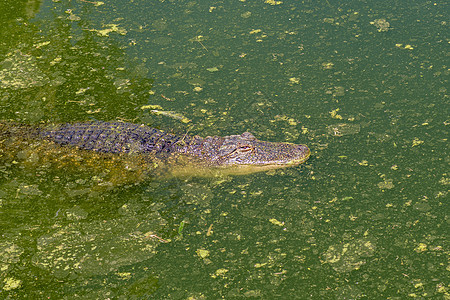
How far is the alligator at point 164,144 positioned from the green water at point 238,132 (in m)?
0.16

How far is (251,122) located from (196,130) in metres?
0.49

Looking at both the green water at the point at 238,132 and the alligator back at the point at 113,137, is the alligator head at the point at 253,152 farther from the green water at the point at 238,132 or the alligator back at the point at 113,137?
the alligator back at the point at 113,137

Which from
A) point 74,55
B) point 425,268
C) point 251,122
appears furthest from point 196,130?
point 425,268

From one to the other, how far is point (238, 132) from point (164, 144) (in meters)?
0.65

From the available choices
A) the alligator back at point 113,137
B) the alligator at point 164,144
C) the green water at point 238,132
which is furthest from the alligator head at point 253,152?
the alligator back at point 113,137

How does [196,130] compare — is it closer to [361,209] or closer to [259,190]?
[259,190]

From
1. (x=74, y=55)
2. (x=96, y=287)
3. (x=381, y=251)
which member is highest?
(x=74, y=55)

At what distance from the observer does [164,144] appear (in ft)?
12.8

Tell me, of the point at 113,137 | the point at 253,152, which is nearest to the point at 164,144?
the point at 113,137

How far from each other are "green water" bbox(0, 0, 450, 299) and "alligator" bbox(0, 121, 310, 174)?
159mm

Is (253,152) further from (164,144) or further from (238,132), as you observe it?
(164,144)

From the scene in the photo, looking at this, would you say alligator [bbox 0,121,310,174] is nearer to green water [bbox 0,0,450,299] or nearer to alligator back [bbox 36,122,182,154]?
alligator back [bbox 36,122,182,154]

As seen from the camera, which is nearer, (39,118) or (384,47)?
(39,118)

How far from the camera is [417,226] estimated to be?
3.01 m
